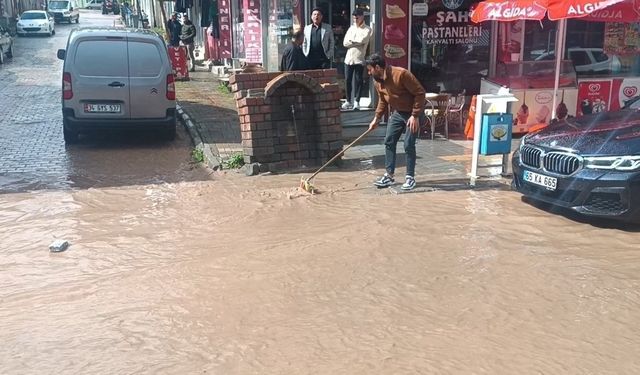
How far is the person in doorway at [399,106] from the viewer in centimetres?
759

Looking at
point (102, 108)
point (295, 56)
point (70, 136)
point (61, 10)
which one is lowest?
point (70, 136)

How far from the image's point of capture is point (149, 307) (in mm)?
4793

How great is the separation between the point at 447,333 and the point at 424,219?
2506 millimetres

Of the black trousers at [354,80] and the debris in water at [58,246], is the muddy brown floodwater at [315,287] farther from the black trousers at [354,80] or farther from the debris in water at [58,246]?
the black trousers at [354,80]

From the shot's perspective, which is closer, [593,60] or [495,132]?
[495,132]

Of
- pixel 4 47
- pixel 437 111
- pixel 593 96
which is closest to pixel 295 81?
pixel 437 111

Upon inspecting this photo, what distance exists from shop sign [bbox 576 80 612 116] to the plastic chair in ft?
7.76

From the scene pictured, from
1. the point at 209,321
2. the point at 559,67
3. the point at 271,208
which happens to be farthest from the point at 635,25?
the point at 209,321

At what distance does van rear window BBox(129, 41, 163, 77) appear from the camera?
403 inches

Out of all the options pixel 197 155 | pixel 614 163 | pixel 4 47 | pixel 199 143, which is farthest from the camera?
pixel 4 47

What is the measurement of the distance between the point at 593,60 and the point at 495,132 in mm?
5113

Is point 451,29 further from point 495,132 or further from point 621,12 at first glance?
point 495,132

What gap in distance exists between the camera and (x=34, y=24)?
1500 inches

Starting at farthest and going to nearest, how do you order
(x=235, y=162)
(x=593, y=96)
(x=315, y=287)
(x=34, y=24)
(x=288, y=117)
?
(x=34, y=24)
(x=593, y=96)
(x=235, y=162)
(x=288, y=117)
(x=315, y=287)
